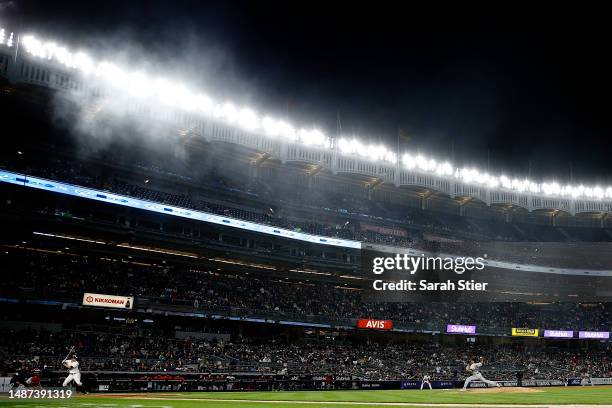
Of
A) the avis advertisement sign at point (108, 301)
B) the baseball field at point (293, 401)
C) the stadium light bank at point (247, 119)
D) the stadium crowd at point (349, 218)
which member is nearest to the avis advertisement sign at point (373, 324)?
the stadium crowd at point (349, 218)

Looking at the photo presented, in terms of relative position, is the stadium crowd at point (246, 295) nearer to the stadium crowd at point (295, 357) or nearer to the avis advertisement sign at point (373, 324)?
the avis advertisement sign at point (373, 324)

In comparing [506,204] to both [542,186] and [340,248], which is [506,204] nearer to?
[542,186]

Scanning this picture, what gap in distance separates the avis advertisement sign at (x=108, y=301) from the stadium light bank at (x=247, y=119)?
57.6 ft

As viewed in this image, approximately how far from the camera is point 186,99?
47.5 m

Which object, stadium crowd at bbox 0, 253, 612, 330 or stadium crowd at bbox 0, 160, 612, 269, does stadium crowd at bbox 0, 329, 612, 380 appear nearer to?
stadium crowd at bbox 0, 253, 612, 330

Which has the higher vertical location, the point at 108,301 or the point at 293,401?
the point at 108,301

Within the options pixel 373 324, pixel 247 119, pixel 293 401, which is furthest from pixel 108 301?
pixel 373 324

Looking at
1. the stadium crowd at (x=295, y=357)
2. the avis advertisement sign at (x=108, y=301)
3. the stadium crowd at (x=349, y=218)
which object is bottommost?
the stadium crowd at (x=295, y=357)

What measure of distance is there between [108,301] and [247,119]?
889 inches

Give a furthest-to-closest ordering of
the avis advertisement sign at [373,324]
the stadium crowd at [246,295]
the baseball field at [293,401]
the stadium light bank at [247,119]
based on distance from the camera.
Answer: the avis advertisement sign at [373,324] → the stadium light bank at [247,119] → the stadium crowd at [246,295] → the baseball field at [293,401]

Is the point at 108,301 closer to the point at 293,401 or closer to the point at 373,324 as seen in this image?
the point at 293,401

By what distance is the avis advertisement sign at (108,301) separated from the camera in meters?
37.3

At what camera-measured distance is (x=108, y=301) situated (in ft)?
125

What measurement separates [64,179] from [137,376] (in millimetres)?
16040
